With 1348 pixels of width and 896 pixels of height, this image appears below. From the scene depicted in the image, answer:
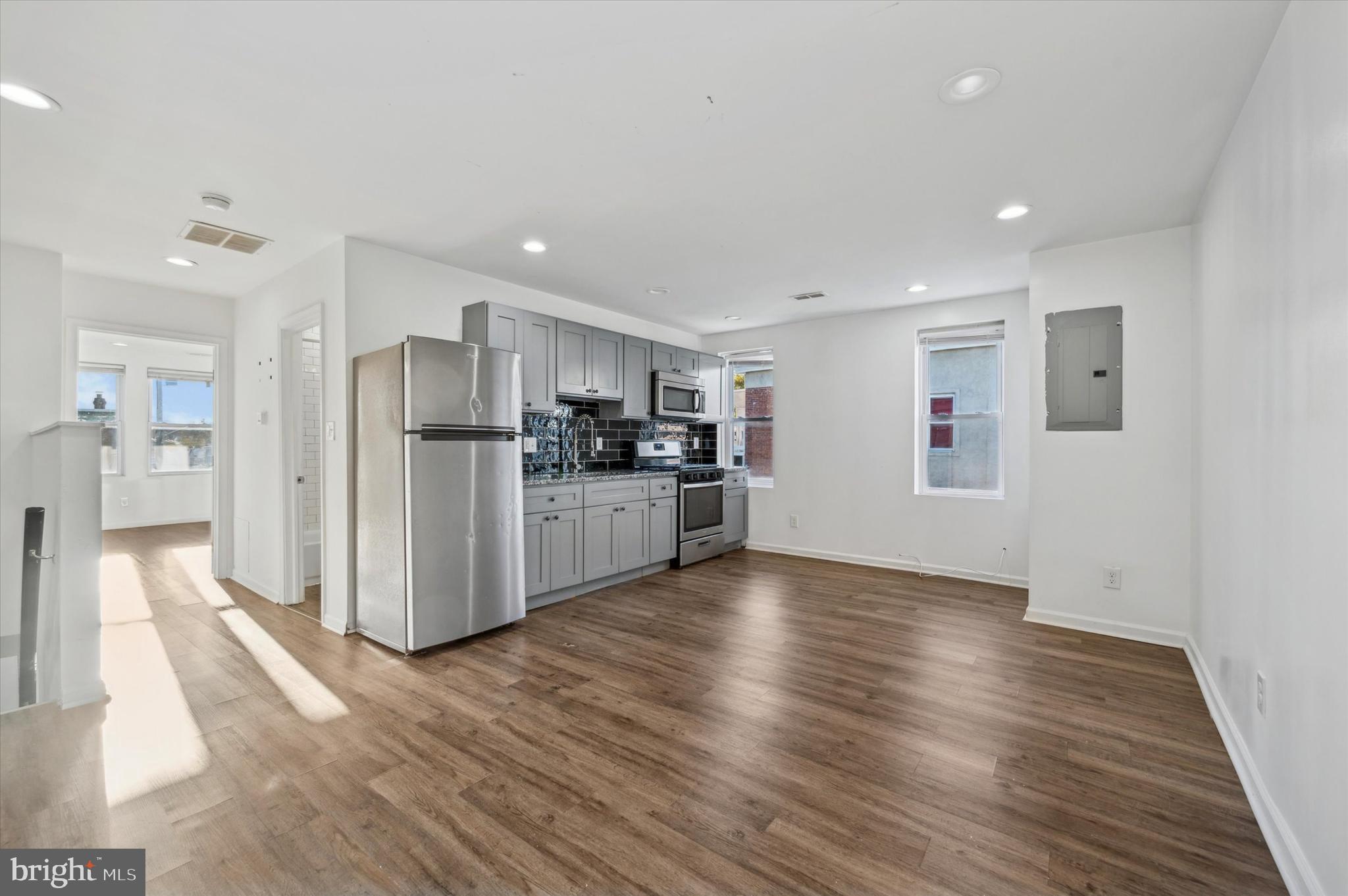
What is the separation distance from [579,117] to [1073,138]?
6.89 feet

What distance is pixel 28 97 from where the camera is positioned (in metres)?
2.04

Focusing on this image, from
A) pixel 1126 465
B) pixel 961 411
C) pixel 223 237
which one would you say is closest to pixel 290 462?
pixel 223 237

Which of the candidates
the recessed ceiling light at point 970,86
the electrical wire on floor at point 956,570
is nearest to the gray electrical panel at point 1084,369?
the electrical wire on floor at point 956,570

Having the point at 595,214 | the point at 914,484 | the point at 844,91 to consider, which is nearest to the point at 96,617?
the point at 595,214

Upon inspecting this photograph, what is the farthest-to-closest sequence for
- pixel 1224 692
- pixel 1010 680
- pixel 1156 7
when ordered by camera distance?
pixel 1010 680 < pixel 1224 692 < pixel 1156 7

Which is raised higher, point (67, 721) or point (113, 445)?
point (113, 445)

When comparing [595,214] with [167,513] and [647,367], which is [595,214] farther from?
[167,513]

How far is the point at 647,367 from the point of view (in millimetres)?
5453

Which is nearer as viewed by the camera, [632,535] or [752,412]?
[632,535]

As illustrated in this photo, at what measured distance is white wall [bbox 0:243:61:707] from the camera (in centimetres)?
356

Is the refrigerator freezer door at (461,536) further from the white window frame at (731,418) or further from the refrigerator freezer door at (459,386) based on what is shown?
the white window frame at (731,418)

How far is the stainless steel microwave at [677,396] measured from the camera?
18.0 ft

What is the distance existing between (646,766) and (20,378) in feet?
16.0

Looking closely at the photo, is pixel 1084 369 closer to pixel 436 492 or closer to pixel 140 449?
pixel 436 492
